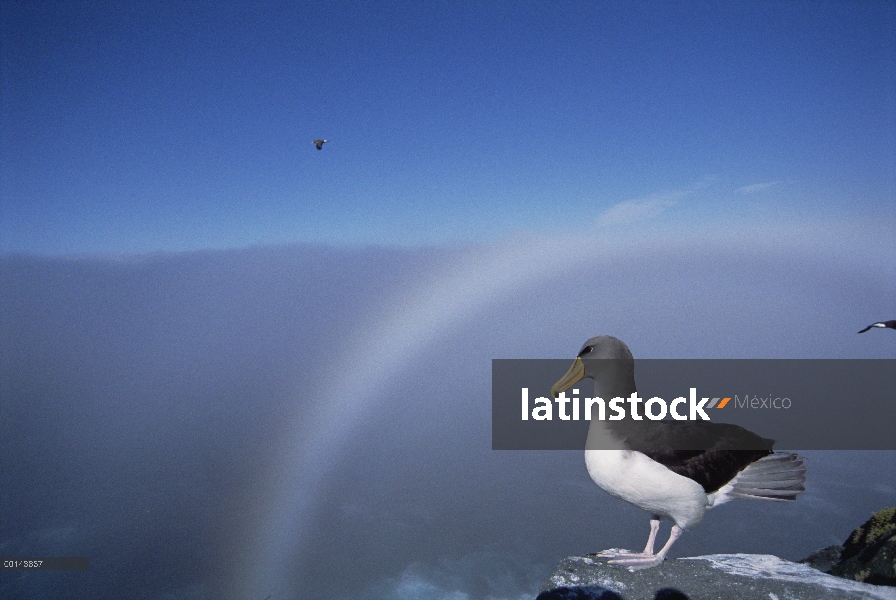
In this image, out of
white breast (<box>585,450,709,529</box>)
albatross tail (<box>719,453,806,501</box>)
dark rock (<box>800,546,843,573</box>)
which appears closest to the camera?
white breast (<box>585,450,709,529</box>)

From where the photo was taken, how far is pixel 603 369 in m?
6.94

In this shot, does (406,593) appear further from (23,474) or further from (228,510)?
(23,474)

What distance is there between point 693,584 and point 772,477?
6.57ft

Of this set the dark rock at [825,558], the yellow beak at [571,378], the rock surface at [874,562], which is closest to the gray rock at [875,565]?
the rock surface at [874,562]

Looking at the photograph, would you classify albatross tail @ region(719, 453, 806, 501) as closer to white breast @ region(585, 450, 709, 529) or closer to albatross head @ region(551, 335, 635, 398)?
white breast @ region(585, 450, 709, 529)

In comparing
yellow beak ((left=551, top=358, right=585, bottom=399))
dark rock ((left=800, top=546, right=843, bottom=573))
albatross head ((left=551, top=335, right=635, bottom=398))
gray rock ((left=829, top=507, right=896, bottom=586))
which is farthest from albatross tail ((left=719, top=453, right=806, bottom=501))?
dark rock ((left=800, top=546, right=843, bottom=573))

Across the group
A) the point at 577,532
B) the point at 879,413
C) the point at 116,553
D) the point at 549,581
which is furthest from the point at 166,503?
the point at 879,413

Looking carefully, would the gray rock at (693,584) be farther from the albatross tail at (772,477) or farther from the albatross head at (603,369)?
the albatross head at (603,369)

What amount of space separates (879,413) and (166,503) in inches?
9321

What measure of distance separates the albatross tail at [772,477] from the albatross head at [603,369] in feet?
7.06

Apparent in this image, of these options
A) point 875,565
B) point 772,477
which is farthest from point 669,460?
point 875,565

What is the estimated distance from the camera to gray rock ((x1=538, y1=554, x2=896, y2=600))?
7430 millimetres

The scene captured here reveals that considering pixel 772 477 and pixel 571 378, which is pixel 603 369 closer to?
pixel 571 378

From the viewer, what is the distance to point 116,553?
131m
